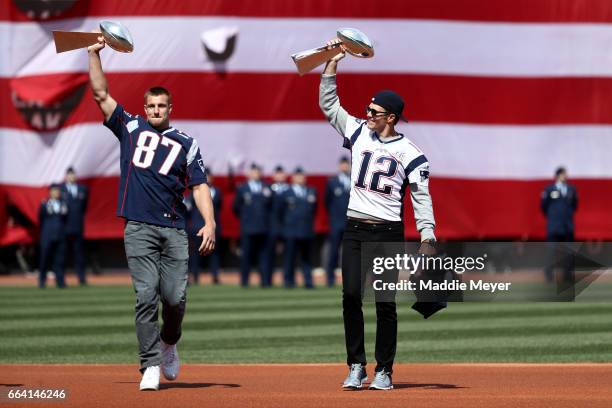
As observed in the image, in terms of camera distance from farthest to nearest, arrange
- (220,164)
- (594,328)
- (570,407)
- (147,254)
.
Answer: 1. (220,164)
2. (594,328)
3. (147,254)
4. (570,407)

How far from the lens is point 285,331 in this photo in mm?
15477

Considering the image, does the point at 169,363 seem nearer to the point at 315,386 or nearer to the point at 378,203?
the point at 315,386

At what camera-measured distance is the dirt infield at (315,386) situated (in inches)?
336

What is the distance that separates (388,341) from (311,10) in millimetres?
19389

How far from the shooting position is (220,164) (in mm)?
27781

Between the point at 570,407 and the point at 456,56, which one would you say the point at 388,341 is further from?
the point at 456,56

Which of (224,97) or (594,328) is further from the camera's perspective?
(224,97)

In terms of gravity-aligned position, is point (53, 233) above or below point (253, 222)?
below

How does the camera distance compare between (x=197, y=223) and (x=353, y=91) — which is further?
(x=353, y=91)

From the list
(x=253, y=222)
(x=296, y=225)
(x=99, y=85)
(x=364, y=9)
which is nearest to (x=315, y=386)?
(x=99, y=85)

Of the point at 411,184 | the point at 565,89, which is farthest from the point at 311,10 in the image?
the point at 411,184

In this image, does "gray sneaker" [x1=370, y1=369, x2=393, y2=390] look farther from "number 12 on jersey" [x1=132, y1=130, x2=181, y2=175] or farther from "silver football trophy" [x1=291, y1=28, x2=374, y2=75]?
"silver football trophy" [x1=291, y1=28, x2=374, y2=75]

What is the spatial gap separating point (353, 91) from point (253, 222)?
468 centimetres

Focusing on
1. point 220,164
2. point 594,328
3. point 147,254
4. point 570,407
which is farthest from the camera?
point 220,164
